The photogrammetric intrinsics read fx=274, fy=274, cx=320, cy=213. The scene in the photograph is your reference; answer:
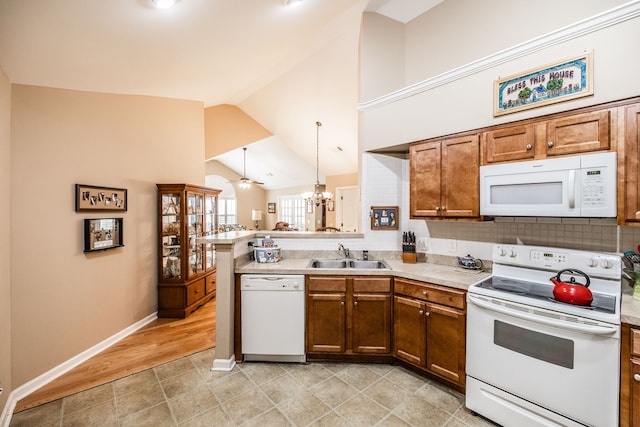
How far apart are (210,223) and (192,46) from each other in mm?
2962

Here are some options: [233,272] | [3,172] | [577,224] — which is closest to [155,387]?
[233,272]

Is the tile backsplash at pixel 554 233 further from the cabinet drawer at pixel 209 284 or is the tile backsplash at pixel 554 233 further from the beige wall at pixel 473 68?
the cabinet drawer at pixel 209 284

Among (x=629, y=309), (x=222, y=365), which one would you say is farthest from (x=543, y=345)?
(x=222, y=365)

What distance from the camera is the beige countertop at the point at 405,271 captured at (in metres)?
2.21

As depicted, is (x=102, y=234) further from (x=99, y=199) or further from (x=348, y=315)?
(x=348, y=315)

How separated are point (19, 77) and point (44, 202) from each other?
1034 mm

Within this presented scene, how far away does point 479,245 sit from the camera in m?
2.60

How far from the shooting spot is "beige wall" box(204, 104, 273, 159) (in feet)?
17.9

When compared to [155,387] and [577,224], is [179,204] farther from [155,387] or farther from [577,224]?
[577,224]

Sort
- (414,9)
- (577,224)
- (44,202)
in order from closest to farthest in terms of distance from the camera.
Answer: (577,224) → (44,202) → (414,9)

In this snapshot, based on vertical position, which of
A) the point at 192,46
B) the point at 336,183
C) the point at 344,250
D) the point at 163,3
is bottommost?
the point at 344,250

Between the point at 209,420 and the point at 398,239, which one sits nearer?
the point at 209,420

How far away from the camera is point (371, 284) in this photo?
2.53 m

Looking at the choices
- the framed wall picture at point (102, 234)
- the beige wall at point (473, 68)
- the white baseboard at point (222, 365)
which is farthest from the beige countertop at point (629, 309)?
the framed wall picture at point (102, 234)
